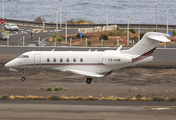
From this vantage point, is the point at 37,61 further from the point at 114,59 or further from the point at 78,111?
the point at 78,111

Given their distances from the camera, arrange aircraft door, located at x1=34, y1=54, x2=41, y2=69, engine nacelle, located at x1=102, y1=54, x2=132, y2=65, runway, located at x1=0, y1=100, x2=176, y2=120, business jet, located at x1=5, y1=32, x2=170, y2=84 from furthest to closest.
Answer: aircraft door, located at x1=34, y1=54, x2=41, y2=69 → business jet, located at x1=5, y1=32, x2=170, y2=84 → engine nacelle, located at x1=102, y1=54, x2=132, y2=65 → runway, located at x1=0, y1=100, x2=176, y2=120

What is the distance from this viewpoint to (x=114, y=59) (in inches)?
1476

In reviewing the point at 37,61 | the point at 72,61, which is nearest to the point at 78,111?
the point at 72,61

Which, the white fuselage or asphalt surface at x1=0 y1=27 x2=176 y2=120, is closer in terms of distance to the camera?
asphalt surface at x1=0 y1=27 x2=176 y2=120

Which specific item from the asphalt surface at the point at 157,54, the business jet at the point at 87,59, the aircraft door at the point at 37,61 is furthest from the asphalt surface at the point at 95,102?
the asphalt surface at the point at 157,54

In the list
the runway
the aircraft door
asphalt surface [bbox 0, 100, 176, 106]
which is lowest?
the runway

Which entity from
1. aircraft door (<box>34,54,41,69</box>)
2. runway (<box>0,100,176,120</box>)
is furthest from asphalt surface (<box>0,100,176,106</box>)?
aircraft door (<box>34,54,41,69</box>)

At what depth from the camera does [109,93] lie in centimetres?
3388

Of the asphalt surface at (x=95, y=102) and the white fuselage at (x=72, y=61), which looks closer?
the asphalt surface at (x=95, y=102)

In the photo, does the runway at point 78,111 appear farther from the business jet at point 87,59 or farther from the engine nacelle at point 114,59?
the business jet at point 87,59

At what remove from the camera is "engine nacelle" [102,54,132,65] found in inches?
1474

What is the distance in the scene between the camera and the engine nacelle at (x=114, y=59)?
37.4m

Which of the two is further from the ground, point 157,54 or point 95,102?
point 157,54

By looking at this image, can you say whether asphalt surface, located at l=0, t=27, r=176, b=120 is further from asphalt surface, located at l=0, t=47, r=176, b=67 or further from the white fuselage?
asphalt surface, located at l=0, t=47, r=176, b=67
